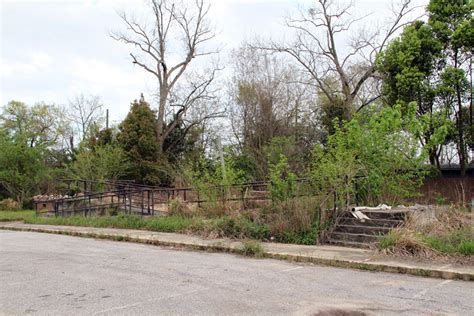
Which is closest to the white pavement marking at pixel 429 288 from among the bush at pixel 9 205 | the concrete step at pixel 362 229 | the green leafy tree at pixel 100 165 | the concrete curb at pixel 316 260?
the concrete curb at pixel 316 260

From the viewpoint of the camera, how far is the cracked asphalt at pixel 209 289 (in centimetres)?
621

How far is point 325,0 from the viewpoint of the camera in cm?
3158

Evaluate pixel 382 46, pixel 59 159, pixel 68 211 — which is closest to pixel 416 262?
pixel 68 211

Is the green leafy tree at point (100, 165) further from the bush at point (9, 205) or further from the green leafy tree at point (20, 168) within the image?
the bush at point (9, 205)

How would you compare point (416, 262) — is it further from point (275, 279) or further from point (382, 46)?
point (382, 46)

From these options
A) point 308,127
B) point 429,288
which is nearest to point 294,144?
point 308,127

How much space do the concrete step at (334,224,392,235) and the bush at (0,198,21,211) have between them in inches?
1079

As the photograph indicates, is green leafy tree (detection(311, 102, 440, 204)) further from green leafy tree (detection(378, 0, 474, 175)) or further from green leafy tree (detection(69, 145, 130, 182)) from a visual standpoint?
green leafy tree (detection(69, 145, 130, 182))

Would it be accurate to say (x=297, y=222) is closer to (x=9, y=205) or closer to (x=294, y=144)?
(x=294, y=144)

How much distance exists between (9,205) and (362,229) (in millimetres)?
28569

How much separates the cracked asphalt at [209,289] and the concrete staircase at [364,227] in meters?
2.55

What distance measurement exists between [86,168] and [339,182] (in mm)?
22418

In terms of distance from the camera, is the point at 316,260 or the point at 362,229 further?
the point at 362,229

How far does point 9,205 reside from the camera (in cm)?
3231
